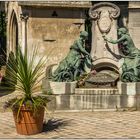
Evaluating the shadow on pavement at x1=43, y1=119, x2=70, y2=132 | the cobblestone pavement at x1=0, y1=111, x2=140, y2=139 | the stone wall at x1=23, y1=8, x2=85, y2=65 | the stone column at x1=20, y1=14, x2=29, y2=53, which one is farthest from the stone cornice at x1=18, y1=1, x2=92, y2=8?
the shadow on pavement at x1=43, y1=119, x2=70, y2=132

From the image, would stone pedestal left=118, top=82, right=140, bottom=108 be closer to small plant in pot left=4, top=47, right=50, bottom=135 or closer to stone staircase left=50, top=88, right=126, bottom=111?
stone staircase left=50, top=88, right=126, bottom=111

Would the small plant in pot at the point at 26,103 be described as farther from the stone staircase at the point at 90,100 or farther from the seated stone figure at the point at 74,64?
the seated stone figure at the point at 74,64

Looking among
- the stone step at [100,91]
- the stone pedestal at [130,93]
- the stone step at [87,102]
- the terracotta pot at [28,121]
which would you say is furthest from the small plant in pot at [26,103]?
the stone pedestal at [130,93]

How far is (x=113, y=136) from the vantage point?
9430 mm

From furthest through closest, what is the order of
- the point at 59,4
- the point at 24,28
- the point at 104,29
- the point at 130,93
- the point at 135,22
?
the point at 24,28 < the point at 59,4 < the point at 135,22 < the point at 104,29 < the point at 130,93

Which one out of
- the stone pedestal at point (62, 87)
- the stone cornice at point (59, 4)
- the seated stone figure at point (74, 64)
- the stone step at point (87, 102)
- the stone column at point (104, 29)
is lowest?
the stone step at point (87, 102)

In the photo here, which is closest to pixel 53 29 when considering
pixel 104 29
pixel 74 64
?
pixel 104 29

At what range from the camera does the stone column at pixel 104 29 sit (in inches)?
532

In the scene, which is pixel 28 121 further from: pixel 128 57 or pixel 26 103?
pixel 128 57

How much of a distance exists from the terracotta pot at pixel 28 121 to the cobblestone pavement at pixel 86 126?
0.13 m

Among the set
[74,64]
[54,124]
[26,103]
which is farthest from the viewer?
[74,64]

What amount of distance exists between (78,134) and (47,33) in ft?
29.3

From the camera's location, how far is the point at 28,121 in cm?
953

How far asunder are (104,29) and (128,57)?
3.78 ft
